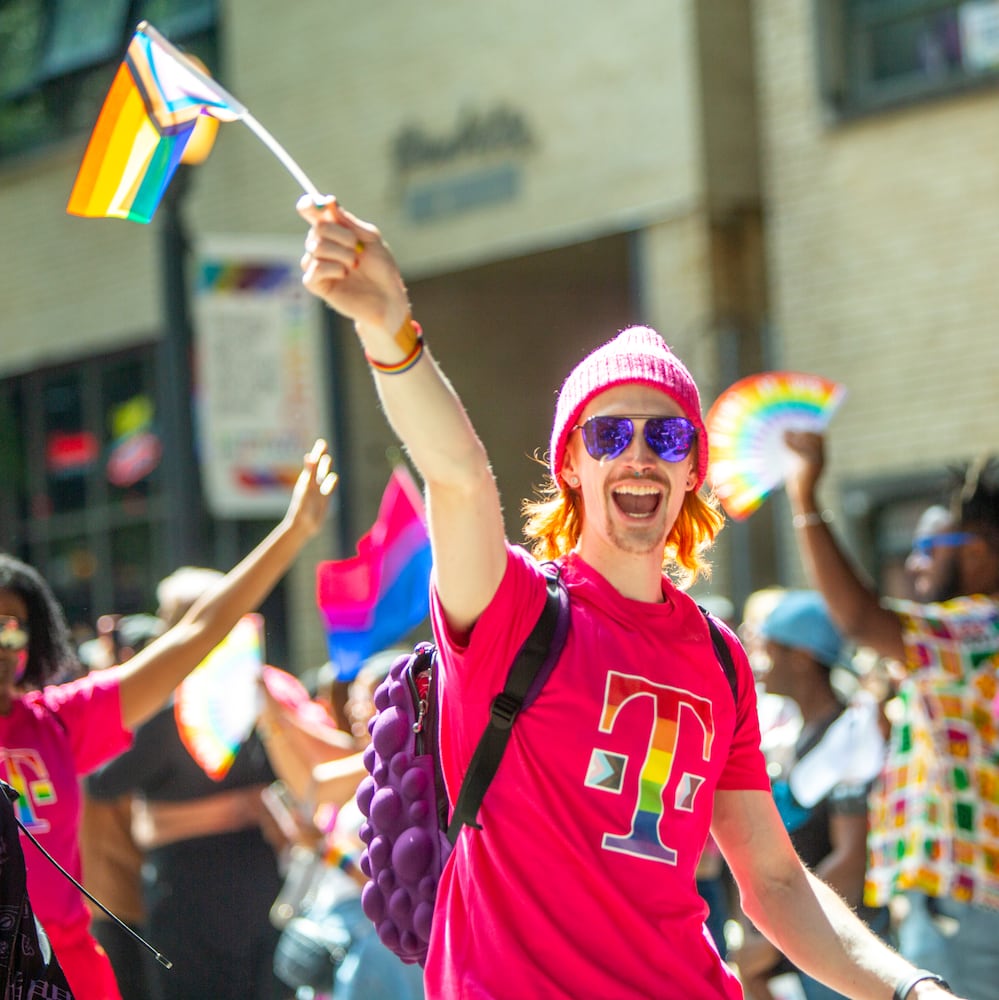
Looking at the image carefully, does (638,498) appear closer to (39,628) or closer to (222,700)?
(39,628)

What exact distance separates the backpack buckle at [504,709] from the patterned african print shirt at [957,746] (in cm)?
268

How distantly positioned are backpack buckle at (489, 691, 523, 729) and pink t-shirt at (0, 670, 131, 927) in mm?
1452

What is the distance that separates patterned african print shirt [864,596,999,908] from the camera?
5.24m

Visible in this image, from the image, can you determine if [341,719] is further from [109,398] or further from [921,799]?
[109,398]

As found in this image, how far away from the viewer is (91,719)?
4234mm

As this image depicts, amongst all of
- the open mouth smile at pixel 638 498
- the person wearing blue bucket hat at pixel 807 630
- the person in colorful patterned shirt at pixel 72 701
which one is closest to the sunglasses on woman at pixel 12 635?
the person in colorful patterned shirt at pixel 72 701

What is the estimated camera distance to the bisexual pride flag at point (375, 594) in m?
5.34

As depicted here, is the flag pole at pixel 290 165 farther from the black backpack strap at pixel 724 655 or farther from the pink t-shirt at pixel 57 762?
the pink t-shirt at pixel 57 762

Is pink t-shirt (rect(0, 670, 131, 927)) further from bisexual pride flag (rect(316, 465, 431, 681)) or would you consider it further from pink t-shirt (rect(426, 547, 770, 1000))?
pink t-shirt (rect(426, 547, 770, 1000))

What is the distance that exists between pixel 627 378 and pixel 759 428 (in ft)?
8.59

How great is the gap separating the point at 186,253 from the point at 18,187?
8331 millimetres

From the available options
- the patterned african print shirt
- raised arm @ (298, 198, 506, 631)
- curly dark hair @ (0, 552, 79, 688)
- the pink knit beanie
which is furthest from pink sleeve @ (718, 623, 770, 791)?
the patterned african print shirt

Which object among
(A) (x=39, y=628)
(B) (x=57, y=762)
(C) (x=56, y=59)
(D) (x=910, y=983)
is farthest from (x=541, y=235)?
(D) (x=910, y=983)

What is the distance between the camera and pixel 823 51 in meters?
11.4
